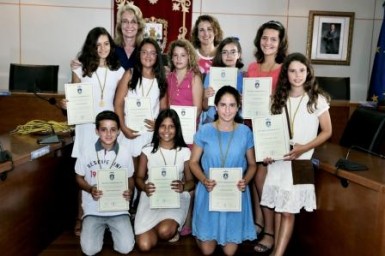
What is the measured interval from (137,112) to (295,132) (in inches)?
42.7

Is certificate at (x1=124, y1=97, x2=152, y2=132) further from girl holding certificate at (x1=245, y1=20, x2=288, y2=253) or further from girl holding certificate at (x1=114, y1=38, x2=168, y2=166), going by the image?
girl holding certificate at (x1=245, y1=20, x2=288, y2=253)

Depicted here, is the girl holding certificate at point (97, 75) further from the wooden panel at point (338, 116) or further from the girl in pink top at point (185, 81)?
the wooden panel at point (338, 116)

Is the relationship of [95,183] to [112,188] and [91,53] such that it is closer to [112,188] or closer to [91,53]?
[112,188]

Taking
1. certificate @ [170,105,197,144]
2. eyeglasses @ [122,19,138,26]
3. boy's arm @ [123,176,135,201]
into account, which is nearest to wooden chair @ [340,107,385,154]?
certificate @ [170,105,197,144]

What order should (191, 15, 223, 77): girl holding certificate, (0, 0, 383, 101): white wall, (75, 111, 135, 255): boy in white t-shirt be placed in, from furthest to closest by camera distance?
(0, 0, 383, 101): white wall < (191, 15, 223, 77): girl holding certificate < (75, 111, 135, 255): boy in white t-shirt

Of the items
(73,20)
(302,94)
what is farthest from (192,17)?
(302,94)

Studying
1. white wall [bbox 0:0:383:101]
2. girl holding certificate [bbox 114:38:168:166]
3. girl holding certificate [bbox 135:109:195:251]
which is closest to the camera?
girl holding certificate [bbox 135:109:195:251]

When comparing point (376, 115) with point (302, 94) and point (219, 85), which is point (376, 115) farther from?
point (219, 85)

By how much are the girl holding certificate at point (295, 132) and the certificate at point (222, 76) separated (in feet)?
1.63

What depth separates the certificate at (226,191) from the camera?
2777 mm

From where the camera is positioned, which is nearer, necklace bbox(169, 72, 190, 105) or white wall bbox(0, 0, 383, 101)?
necklace bbox(169, 72, 190, 105)

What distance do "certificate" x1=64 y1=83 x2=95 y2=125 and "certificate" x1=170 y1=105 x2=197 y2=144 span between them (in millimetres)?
565

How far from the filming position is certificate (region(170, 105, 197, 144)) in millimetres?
3090

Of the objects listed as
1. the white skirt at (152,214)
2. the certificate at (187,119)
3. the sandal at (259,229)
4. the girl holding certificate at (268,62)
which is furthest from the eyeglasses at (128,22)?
the sandal at (259,229)
